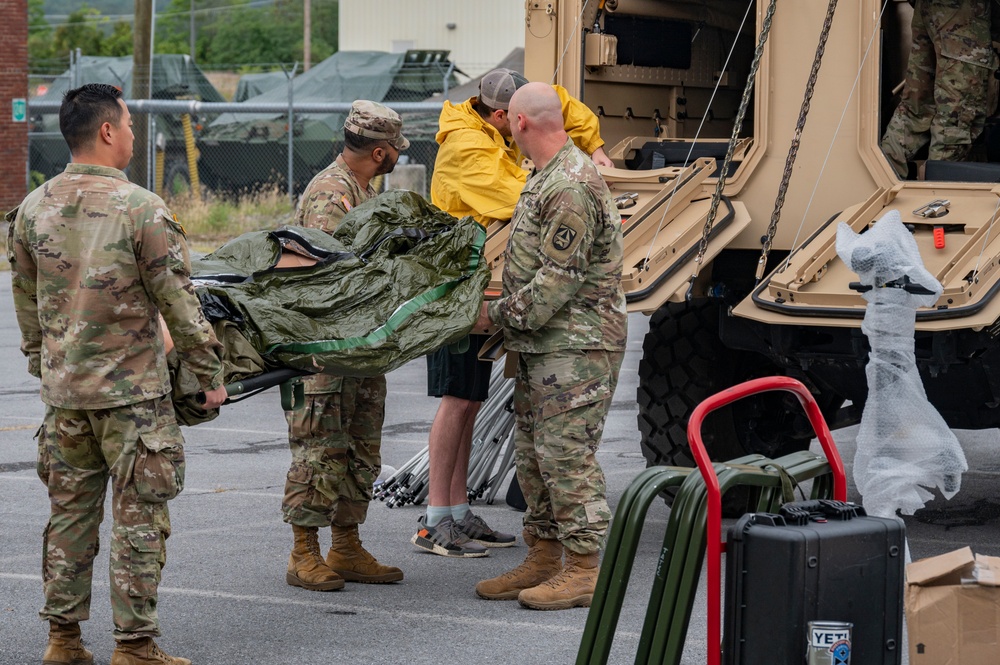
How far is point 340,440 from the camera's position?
5664 mm

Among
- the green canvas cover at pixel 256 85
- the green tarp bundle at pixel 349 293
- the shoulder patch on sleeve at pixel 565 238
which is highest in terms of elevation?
the green canvas cover at pixel 256 85

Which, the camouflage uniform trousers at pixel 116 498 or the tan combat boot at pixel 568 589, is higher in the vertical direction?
the camouflage uniform trousers at pixel 116 498

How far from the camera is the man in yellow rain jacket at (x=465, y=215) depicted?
6055mm

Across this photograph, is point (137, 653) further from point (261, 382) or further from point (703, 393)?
point (703, 393)

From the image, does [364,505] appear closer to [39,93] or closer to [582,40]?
[582,40]

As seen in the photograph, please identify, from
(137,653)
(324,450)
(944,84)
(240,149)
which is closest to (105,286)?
(137,653)

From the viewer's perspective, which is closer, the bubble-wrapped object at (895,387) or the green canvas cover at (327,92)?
the bubble-wrapped object at (895,387)

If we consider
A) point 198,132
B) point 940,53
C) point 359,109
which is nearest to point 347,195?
point 359,109

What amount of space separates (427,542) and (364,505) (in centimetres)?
56

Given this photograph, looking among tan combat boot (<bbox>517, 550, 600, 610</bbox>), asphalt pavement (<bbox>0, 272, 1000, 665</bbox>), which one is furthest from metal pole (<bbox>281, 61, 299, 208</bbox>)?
tan combat boot (<bbox>517, 550, 600, 610</bbox>)

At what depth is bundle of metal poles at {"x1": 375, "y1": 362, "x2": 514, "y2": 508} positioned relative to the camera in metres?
7.30

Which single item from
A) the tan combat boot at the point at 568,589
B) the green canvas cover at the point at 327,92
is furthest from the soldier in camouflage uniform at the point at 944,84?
the green canvas cover at the point at 327,92

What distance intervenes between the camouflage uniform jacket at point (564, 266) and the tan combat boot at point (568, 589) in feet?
2.69

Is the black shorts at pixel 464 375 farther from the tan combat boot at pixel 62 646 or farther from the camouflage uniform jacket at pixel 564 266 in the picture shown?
the tan combat boot at pixel 62 646
